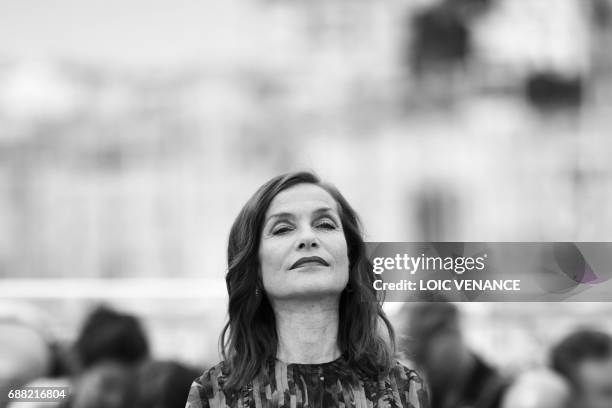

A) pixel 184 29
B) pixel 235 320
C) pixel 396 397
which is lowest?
pixel 396 397

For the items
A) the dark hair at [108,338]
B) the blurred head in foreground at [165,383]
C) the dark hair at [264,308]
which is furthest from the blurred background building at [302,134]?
the dark hair at [264,308]

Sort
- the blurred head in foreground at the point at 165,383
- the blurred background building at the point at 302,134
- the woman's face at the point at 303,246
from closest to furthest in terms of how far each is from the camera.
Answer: the woman's face at the point at 303,246, the blurred background building at the point at 302,134, the blurred head in foreground at the point at 165,383

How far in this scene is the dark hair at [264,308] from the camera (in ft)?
5.05

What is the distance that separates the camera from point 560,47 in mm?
2395

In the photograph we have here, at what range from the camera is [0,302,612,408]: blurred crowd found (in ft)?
8.21

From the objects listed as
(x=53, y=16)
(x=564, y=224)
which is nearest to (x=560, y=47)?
(x=564, y=224)

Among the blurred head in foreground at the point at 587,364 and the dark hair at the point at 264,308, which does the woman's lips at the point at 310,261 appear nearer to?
the dark hair at the point at 264,308

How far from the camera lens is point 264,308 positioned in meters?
1.62

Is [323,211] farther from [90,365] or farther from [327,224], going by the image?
[90,365]

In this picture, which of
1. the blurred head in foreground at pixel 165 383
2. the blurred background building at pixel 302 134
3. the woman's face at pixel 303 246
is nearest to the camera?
the woman's face at pixel 303 246

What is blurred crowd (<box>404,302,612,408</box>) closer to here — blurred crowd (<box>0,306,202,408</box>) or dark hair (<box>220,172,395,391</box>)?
blurred crowd (<box>0,306,202,408</box>)

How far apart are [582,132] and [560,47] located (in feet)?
0.80

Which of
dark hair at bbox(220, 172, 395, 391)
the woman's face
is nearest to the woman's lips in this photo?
the woman's face

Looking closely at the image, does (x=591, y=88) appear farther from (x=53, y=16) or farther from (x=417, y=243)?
(x=53, y=16)
